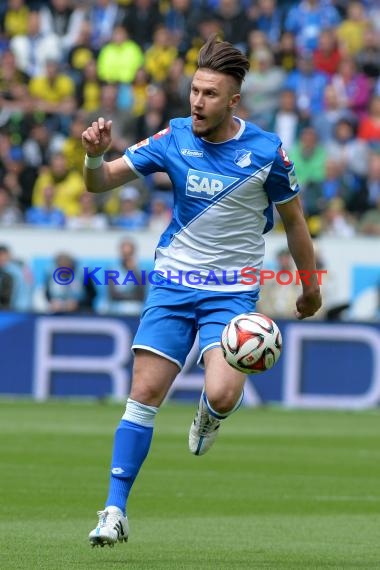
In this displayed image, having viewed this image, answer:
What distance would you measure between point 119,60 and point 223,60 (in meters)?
16.3

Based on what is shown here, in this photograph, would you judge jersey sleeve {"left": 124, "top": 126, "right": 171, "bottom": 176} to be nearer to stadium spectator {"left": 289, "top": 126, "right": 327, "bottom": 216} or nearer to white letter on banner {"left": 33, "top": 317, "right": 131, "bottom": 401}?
white letter on banner {"left": 33, "top": 317, "right": 131, "bottom": 401}

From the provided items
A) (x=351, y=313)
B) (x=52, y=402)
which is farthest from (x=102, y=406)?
(x=351, y=313)

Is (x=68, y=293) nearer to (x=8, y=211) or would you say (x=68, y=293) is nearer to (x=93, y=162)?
(x=8, y=211)

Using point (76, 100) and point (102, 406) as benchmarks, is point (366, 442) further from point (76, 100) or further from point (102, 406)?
point (76, 100)

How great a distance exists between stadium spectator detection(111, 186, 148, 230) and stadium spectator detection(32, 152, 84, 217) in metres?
0.68

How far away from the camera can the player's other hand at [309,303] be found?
8.20 m

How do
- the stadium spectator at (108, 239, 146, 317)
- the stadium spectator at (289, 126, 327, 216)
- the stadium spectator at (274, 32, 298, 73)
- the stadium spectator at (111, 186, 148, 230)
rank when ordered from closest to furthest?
1. the stadium spectator at (108, 239, 146, 317)
2. the stadium spectator at (111, 186, 148, 230)
3. the stadium spectator at (289, 126, 327, 216)
4. the stadium spectator at (274, 32, 298, 73)

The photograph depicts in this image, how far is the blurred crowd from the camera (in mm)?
21516

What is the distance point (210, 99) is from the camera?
7.73 meters

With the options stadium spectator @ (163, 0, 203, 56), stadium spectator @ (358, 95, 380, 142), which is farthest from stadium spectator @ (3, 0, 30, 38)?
stadium spectator @ (358, 95, 380, 142)

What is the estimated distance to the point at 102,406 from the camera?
1850 cm

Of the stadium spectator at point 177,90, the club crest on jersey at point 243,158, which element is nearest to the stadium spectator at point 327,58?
the stadium spectator at point 177,90

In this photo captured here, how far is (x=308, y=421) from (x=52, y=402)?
3.60 metres

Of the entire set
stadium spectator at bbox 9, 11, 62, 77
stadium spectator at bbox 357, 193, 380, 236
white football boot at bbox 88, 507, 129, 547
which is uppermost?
stadium spectator at bbox 9, 11, 62, 77
